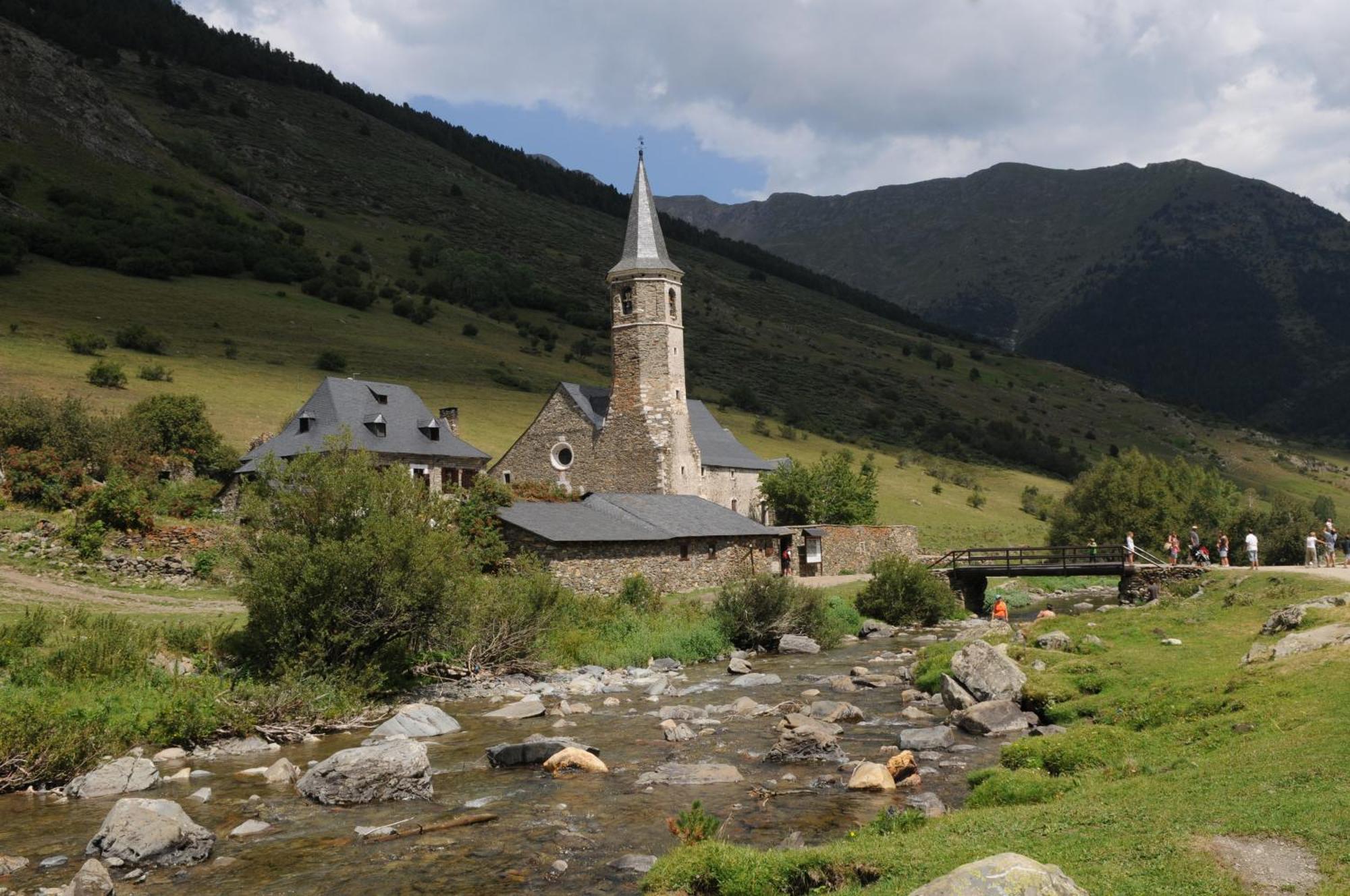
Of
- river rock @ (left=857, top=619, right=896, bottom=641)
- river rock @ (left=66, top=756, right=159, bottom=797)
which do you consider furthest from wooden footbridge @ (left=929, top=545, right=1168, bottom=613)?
river rock @ (left=66, top=756, right=159, bottom=797)

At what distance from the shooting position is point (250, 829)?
13.5m

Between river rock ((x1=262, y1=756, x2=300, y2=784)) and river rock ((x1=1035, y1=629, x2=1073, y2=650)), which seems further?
river rock ((x1=1035, y1=629, x2=1073, y2=650))

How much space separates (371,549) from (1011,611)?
101 feet

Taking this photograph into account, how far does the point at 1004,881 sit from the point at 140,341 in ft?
220

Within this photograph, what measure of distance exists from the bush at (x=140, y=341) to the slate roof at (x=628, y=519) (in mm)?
35459

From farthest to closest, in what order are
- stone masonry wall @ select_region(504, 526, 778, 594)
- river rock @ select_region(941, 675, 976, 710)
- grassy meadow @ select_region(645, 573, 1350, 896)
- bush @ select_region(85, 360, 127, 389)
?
bush @ select_region(85, 360, 127, 389) → stone masonry wall @ select_region(504, 526, 778, 594) → river rock @ select_region(941, 675, 976, 710) → grassy meadow @ select_region(645, 573, 1350, 896)

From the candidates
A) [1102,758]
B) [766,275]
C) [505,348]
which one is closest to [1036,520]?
[505,348]

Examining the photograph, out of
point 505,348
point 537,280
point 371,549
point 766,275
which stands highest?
point 766,275

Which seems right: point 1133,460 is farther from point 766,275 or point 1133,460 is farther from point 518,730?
point 766,275

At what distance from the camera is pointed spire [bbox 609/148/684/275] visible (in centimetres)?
5228

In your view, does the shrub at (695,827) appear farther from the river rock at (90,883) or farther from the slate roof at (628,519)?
the slate roof at (628,519)

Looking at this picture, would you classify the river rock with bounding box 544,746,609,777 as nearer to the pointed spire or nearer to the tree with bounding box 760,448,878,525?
the pointed spire

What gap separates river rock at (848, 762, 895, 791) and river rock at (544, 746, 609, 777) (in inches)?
163

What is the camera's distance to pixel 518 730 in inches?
784
